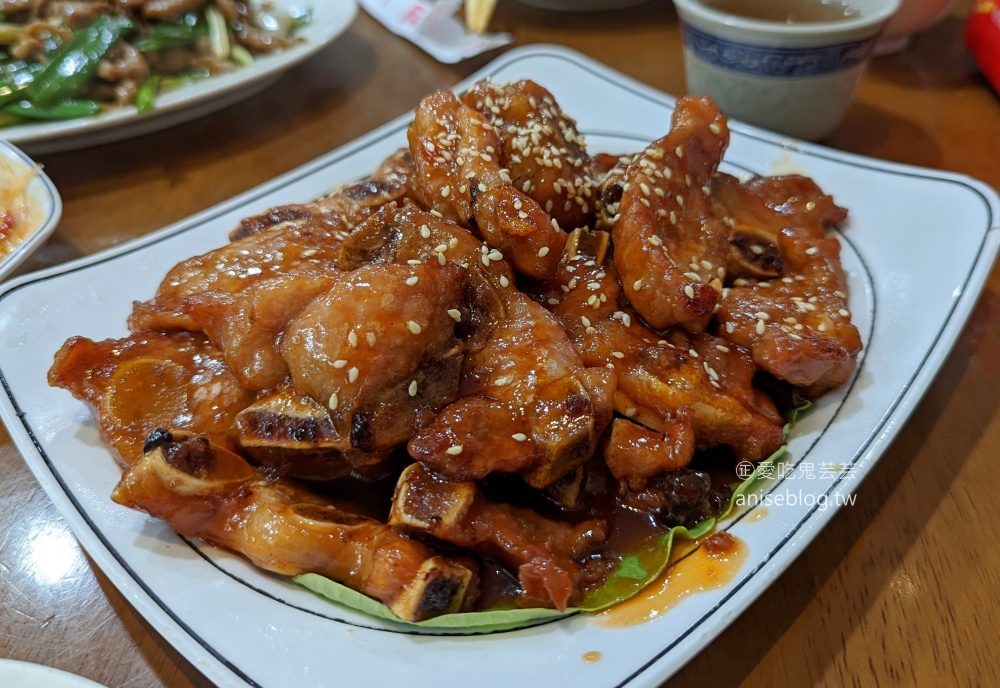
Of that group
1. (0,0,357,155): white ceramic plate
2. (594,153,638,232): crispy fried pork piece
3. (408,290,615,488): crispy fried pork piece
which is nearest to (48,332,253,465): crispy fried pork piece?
(408,290,615,488): crispy fried pork piece

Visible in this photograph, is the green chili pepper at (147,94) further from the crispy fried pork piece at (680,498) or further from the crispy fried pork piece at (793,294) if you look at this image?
the crispy fried pork piece at (680,498)

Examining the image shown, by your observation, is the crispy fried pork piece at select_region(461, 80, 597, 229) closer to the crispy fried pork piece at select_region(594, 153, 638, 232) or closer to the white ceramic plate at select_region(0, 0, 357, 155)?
the crispy fried pork piece at select_region(594, 153, 638, 232)

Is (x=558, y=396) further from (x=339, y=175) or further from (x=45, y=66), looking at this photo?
(x=45, y=66)

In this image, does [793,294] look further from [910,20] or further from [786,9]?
[910,20]

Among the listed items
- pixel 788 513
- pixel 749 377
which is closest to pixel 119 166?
pixel 749 377

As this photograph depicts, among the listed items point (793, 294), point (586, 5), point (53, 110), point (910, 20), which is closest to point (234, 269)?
point (793, 294)

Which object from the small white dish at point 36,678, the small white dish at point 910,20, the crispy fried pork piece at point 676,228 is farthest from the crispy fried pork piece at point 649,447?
the small white dish at point 910,20

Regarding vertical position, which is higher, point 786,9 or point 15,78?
point 786,9
